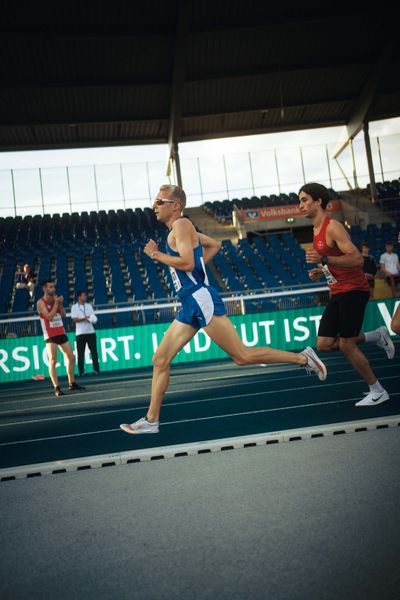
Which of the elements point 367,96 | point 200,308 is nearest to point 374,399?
point 200,308

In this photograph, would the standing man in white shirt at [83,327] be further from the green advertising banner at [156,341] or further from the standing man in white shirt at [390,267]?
the standing man in white shirt at [390,267]

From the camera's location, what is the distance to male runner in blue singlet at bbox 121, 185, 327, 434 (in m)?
4.79

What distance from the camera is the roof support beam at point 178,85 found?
829 inches

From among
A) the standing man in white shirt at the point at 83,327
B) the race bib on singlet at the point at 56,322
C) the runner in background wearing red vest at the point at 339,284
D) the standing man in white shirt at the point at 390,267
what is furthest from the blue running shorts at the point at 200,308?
the standing man in white shirt at the point at 390,267

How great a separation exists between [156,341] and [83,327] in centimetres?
190

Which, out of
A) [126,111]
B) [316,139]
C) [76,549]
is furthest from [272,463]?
[316,139]

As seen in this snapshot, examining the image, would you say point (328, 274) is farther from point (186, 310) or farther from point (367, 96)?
point (367, 96)

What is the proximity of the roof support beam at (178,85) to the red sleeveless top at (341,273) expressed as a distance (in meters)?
18.0

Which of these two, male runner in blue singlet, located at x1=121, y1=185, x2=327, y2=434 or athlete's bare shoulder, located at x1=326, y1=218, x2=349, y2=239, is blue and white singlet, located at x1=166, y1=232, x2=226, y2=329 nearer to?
male runner in blue singlet, located at x1=121, y1=185, x2=327, y2=434

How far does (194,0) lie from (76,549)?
74.1 feet

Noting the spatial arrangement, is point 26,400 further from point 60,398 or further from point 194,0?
point 194,0

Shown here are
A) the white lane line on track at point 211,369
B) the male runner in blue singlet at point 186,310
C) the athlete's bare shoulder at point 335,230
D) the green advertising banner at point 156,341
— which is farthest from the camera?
the green advertising banner at point 156,341

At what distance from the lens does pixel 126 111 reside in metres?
26.6

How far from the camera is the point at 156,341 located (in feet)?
46.3
